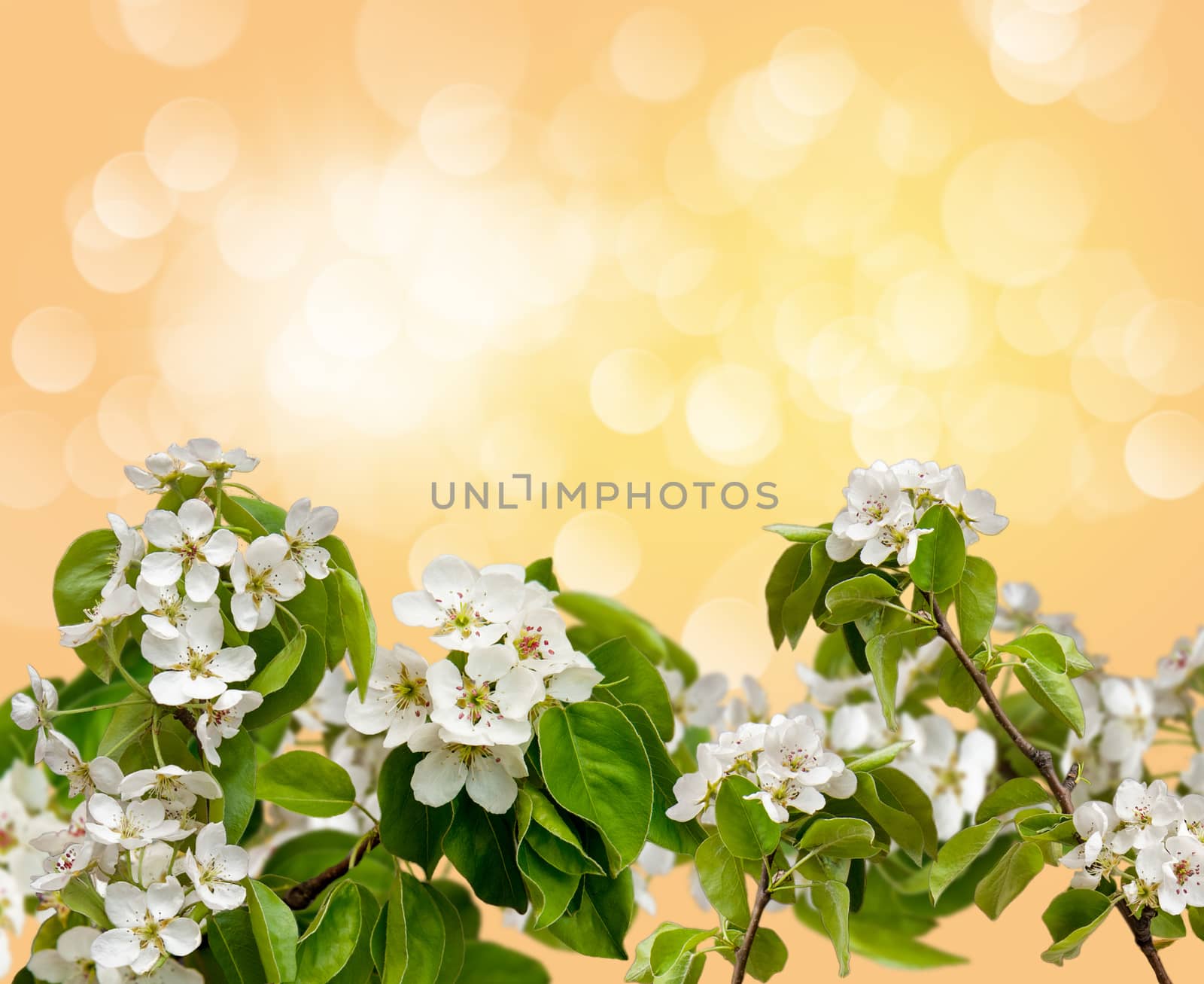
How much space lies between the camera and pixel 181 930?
0.45 metres

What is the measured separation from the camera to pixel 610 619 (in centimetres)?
75

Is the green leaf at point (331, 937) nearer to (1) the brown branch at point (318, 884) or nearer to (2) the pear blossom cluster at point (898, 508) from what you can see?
(1) the brown branch at point (318, 884)

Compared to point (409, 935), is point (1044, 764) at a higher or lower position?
higher

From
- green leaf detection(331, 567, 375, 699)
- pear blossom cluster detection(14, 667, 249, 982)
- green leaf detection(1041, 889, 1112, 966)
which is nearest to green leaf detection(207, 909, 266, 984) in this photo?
pear blossom cluster detection(14, 667, 249, 982)

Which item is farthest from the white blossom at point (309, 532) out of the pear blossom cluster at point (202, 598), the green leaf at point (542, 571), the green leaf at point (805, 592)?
the green leaf at point (805, 592)

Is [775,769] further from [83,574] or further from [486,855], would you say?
[83,574]

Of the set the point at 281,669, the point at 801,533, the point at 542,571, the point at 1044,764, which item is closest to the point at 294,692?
the point at 281,669

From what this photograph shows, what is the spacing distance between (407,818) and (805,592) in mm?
211

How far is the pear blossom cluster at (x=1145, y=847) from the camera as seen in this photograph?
1.56 feet

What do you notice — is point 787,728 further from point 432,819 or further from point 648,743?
point 432,819

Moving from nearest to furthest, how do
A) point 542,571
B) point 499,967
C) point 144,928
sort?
point 144,928 → point 542,571 → point 499,967

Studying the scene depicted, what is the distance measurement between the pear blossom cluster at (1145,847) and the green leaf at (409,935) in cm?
28

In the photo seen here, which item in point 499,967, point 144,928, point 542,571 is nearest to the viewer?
point 144,928

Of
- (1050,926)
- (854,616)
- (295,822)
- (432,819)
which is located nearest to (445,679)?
(432,819)
